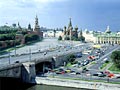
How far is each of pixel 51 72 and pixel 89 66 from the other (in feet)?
27.9

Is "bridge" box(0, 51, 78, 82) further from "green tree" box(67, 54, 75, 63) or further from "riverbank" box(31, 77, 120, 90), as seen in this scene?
"green tree" box(67, 54, 75, 63)

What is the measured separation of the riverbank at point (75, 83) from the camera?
115ft

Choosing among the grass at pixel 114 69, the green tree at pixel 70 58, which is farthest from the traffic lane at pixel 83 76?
the green tree at pixel 70 58

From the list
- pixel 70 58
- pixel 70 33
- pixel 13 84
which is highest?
pixel 70 33

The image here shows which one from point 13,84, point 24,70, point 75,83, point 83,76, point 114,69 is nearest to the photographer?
point 75,83

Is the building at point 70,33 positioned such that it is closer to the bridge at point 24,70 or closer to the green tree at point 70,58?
the green tree at point 70,58

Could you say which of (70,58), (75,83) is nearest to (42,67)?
(70,58)

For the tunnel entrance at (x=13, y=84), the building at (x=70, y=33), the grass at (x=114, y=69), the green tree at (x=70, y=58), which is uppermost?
the building at (x=70, y=33)

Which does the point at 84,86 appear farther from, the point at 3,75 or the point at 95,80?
the point at 3,75

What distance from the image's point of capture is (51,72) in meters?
44.2

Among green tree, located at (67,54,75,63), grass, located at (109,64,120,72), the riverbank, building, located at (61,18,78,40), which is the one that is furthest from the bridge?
building, located at (61,18,78,40)

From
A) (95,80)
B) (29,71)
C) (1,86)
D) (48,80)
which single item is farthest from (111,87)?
(1,86)

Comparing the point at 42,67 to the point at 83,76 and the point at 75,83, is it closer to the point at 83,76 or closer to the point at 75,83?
the point at 83,76

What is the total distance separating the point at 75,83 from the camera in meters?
36.8
